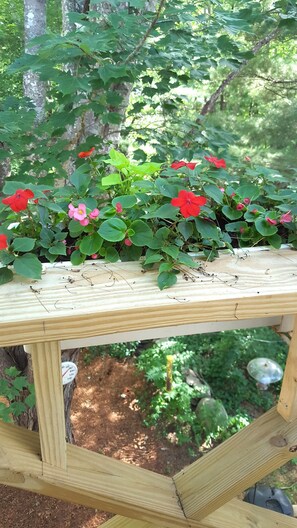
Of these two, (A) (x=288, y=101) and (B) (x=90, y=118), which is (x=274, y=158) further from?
(B) (x=90, y=118)

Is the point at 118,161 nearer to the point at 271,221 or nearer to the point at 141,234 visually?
the point at 141,234

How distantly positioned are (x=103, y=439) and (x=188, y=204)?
2588 mm

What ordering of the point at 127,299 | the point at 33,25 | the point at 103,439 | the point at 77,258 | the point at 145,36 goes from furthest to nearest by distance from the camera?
1. the point at 33,25
2. the point at 103,439
3. the point at 145,36
4. the point at 77,258
5. the point at 127,299

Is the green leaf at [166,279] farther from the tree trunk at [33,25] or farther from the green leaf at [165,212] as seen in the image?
the tree trunk at [33,25]

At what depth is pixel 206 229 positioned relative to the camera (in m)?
0.69

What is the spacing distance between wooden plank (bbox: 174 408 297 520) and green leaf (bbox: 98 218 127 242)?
1.52ft

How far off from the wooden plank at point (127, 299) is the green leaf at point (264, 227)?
87 millimetres

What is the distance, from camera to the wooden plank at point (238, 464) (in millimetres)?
767

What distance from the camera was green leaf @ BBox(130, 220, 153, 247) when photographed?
26.3 inches

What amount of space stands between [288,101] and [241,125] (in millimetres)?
598

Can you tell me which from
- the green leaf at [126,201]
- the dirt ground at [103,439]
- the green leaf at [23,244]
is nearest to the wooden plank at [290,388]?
the green leaf at [126,201]

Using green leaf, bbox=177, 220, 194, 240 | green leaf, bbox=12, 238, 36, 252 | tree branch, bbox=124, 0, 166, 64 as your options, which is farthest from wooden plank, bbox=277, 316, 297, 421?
tree branch, bbox=124, 0, 166, 64

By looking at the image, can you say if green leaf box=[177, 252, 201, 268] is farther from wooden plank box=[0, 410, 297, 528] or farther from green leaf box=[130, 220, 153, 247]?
wooden plank box=[0, 410, 297, 528]

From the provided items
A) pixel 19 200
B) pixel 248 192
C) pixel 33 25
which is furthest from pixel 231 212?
pixel 33 25
